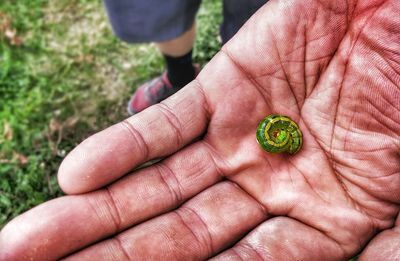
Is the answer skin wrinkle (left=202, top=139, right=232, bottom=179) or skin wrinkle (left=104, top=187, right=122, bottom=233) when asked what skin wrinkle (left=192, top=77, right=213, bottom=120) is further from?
skin wrinkle (left=104, top=187, right=122, bottom=233)

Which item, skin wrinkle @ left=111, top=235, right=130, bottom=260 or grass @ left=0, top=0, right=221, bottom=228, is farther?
grass @ left=0, top=0, right=221, bottom=228

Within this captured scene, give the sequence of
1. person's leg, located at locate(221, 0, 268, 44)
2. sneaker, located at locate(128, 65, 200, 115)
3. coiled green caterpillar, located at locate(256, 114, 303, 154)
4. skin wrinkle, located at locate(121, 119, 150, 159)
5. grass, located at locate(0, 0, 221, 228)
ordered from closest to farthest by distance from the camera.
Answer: skin wrinkle, located at locate(121, 119, 150, 159)
coiled green caterpillar, located at locate(256, 114, 303, 154)
person's leg, located at locate(221, 0, 268, 44)
grass, located at locate(0, 0, 221, 228)
sneaker, located at locate(128, 65, 200, 115)

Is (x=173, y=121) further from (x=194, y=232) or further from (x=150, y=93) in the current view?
(x=150, y=93)

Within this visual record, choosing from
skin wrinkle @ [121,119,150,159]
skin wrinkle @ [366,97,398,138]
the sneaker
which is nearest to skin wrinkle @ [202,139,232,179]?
skin wrinkle @ [121,119,150,159]

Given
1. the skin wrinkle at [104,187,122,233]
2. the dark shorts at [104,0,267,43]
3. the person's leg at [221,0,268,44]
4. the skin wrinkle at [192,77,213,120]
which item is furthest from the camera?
the dark shorts at [104,0,267,43]

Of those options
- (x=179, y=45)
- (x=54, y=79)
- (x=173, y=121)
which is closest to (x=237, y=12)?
(x=179, y=45)

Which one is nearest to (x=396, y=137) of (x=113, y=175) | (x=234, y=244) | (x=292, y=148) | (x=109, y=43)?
(x=292, y=148)

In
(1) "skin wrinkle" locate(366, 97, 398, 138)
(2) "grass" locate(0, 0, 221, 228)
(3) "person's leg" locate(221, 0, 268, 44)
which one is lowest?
(2) "grass" locate(0, 0, 221, 228)
